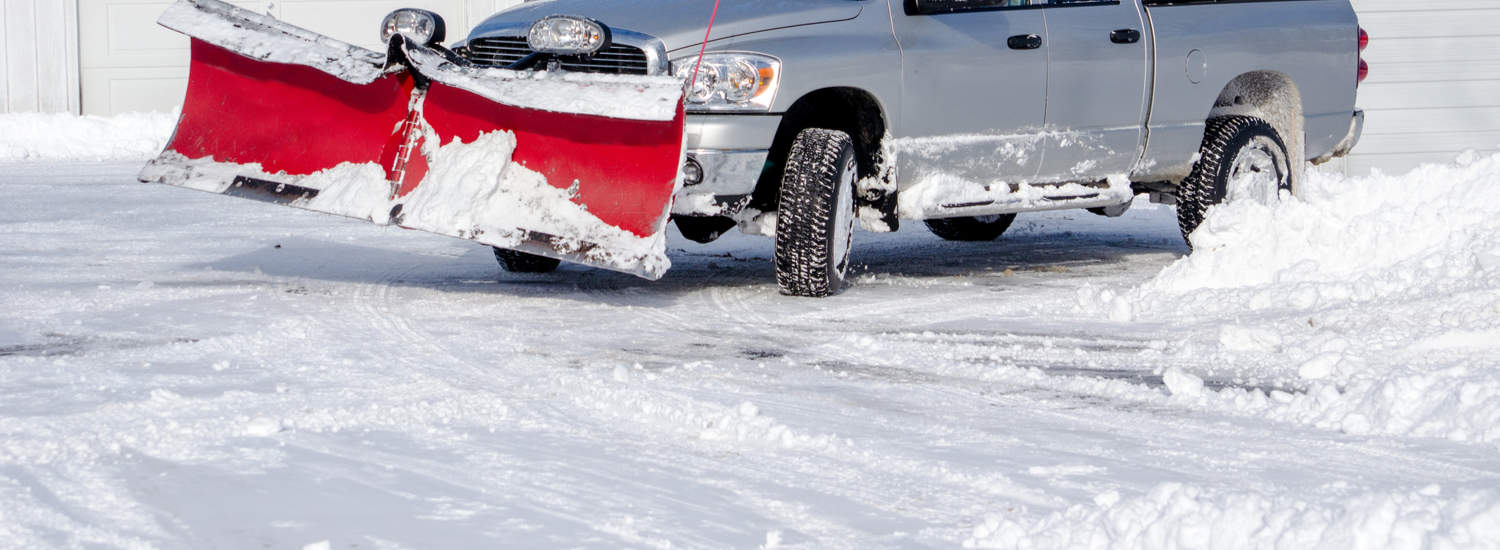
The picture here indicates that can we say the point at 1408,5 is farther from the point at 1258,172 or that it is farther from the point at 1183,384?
the point at 1183,384

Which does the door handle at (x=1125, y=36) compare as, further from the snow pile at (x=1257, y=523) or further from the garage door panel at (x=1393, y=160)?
the garage door panel at (x=1393, y=160)

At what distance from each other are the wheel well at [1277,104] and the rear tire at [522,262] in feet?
11.3

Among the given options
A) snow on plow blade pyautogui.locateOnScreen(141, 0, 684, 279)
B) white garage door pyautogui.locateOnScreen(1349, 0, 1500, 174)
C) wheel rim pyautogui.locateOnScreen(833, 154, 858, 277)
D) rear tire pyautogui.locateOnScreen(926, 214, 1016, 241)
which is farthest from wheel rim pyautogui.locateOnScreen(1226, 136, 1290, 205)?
white garage door pyautogui.locateOnScreen(1349, 0, 1500, 174)

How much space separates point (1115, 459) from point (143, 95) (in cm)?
1288

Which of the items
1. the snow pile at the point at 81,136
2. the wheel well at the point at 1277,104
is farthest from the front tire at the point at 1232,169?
the snow pile at the point at 81,136

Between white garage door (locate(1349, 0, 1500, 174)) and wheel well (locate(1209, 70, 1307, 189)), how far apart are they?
5528 mm

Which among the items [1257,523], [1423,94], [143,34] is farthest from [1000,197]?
[143,34]

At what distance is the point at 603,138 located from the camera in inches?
223

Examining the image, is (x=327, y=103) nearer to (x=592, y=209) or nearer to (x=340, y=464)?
(x=592, y=209)

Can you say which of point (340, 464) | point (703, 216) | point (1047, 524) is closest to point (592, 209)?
point (703, 216)

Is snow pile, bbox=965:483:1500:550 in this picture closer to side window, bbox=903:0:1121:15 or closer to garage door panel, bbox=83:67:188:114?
side window, bbox=903:0:1121:15

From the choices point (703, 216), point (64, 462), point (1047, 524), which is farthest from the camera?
point (703, 216)

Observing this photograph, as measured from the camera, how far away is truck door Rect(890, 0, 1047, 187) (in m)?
6.40

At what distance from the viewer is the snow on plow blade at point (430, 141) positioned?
5.50 metres
